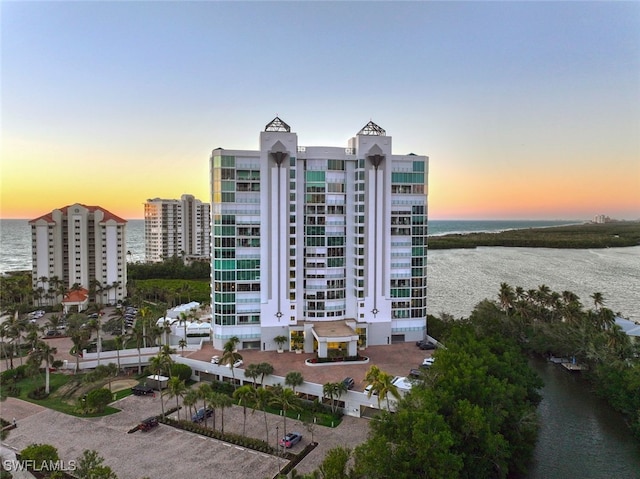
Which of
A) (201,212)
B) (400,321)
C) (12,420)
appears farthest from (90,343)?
(201,212)

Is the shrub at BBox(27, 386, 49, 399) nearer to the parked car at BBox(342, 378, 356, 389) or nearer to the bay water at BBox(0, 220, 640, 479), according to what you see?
the parked car at BBox(342, 378, 356, 389)

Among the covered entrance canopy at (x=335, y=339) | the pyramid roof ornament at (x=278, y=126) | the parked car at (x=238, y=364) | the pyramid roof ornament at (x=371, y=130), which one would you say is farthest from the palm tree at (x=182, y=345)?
the pyramid roof ornament at (x=371, y=130)

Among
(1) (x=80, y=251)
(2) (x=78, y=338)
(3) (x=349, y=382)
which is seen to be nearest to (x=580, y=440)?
(3) (x=349, y=382)

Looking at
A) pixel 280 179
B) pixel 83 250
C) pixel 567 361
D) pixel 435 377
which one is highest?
pixel 280 179

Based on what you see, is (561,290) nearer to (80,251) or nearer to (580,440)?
(580,440)

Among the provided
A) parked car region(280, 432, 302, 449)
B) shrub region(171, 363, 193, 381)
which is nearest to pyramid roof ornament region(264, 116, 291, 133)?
shrub region(171, 363, 193, 381)

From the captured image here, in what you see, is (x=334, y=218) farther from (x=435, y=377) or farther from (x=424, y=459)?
(x=424, y=459)
